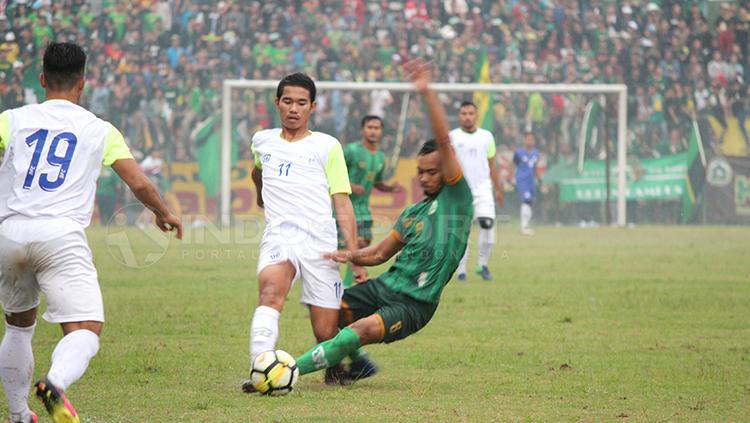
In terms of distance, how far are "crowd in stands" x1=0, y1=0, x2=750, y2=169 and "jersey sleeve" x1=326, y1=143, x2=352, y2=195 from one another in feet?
64.6

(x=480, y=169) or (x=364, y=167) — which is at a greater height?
(x=364, y=167)

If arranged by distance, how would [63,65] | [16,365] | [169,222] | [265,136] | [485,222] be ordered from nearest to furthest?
[63,65] → [16,365] → [169,222] → [265,136] → [485,222]

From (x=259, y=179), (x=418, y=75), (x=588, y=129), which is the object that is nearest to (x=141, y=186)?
(x=418, y=75)

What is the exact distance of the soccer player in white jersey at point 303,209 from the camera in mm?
7504

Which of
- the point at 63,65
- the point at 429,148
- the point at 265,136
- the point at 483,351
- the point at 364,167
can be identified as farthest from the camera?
the point at 364,167

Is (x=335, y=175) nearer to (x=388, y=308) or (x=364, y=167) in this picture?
(x=388, y=308)

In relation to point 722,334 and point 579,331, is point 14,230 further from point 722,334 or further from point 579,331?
point 722,334

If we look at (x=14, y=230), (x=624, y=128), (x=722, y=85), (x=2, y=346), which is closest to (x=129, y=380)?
(x=2, y=346)

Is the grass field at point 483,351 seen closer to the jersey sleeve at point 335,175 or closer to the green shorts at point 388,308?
the green shorts at point 388,308

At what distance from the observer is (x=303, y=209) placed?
760 cm

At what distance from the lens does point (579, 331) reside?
35.2 ft

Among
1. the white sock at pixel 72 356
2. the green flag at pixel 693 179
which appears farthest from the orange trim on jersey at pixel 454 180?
the green flag at pixel 693 179

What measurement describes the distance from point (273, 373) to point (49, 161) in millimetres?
2085
